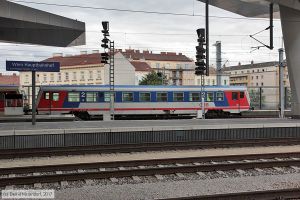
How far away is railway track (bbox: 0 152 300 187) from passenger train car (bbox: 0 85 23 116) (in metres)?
21.4

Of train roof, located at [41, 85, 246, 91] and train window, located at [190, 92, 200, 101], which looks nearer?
train roof, located at [41, 85, 246, 91]

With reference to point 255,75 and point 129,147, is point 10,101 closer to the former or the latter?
point 129,147

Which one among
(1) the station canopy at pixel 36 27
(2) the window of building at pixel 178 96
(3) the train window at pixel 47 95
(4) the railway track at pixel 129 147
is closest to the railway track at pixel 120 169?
(4) the railway track at pixel 129 147

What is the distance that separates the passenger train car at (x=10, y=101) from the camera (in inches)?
1211

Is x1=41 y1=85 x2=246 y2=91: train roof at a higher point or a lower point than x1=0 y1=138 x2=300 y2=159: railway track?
higher

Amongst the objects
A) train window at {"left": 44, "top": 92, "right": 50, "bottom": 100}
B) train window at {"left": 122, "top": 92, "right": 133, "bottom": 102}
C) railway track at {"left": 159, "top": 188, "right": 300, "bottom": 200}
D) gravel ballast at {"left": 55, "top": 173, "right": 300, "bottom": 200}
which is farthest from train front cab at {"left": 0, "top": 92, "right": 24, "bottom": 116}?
railway track at {"left": 159, "top": 188, "right": 300, "bottom": 200}

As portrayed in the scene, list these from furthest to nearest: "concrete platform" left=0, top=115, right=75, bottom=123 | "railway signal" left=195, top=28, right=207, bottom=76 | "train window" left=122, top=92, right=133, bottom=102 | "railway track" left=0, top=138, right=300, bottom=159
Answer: "train window" left=122, top=92, right=133, bottom=102
"concrete platform" left=0, top=115, right=75, bottom=123
"railway signal" left=195, top=28, right=207, bottom=76
"railway track" left=0, top=138, right=300, bottom=159

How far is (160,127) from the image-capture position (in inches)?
665

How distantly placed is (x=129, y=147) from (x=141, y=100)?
1517 cm

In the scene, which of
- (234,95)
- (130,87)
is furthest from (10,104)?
(234,95)

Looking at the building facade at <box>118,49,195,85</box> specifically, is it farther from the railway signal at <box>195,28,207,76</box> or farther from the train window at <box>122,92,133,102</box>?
the railway signal at <box>195,28,207,76</box>

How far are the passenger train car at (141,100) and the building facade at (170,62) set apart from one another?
75.3 metres

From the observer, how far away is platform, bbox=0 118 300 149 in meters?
15.3

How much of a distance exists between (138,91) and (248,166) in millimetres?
19230
